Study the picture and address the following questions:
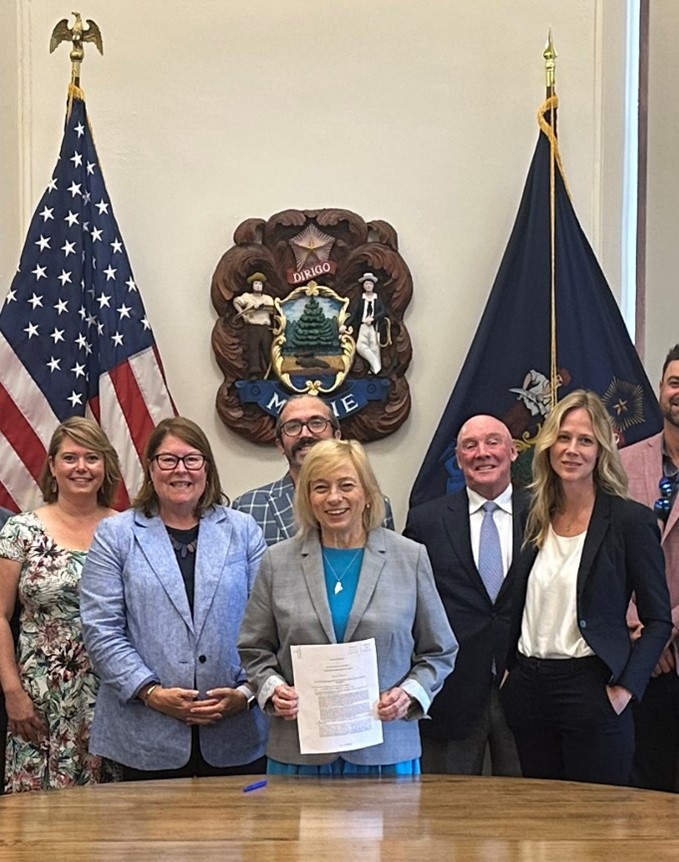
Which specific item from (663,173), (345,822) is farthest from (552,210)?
(345,822)

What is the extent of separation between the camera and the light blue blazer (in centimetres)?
298

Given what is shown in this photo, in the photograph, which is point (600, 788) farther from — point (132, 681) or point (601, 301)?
point (601, 301)

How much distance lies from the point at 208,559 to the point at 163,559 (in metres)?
0.12

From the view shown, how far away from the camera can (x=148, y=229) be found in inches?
177

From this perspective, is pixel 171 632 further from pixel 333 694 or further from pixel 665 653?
pixel 665 653

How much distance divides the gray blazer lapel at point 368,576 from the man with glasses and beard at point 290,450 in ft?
2.03

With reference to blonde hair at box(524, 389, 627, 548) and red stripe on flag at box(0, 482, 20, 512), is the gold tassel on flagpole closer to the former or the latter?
blonde hair at box(524, 389, 627, 548)

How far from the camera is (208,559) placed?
309 centimetres

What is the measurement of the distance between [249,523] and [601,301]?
166 centimetres

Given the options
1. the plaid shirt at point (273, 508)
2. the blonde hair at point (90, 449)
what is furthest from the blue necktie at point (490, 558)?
the blonde hair at point (90, 449)

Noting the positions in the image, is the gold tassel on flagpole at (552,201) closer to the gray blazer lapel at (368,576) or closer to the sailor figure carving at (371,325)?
the sailor figure carving at (371,325)

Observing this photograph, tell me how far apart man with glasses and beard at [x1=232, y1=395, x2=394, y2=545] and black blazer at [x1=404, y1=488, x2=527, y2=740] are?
0.19 m

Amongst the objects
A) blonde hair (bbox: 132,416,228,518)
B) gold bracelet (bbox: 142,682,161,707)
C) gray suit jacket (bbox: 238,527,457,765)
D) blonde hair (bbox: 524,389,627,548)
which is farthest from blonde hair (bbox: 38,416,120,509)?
blonde hair (bbox: 524,389,627,548)

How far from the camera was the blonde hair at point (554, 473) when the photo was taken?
9.90 feet
